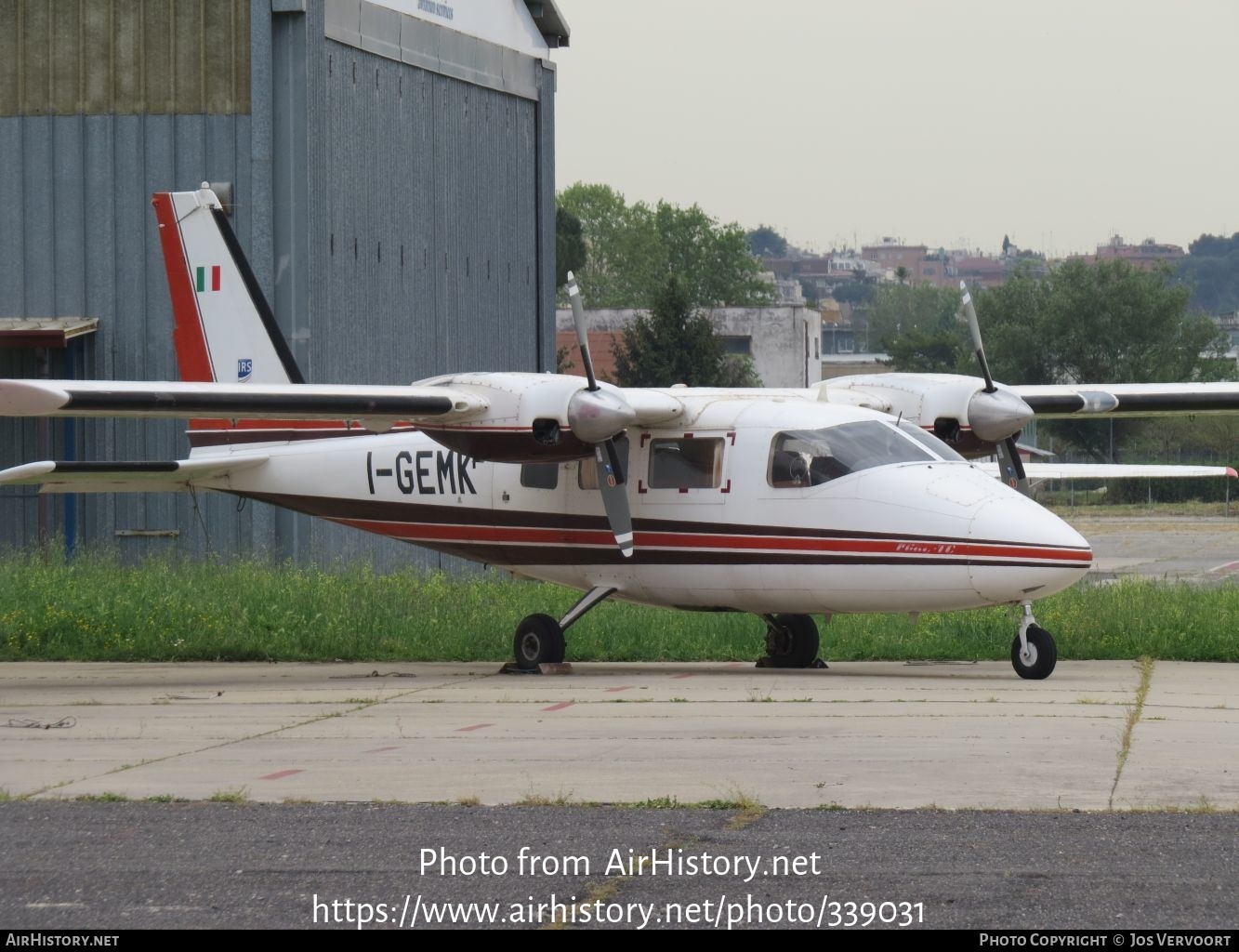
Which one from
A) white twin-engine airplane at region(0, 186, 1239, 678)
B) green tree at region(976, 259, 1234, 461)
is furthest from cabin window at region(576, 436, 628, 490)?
green tree at region(976, 259, 1234, 461)

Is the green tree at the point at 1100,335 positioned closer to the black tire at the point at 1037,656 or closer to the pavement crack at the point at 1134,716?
the pavement crack at the point at 1134,716

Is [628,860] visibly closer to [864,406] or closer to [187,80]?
[864,406]

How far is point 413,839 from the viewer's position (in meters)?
7.73

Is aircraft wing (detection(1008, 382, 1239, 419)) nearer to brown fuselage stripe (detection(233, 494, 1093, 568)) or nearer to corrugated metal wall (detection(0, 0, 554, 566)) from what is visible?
brown fuselage stripe (detection(233, 494, 1093, 568))

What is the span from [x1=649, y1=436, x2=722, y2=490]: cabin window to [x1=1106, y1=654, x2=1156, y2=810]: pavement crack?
4.04 metres

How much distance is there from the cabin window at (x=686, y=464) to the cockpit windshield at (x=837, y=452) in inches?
24.4

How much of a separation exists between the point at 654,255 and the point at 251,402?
12308cm

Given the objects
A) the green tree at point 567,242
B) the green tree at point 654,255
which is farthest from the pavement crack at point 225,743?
the green tree at point 654,255

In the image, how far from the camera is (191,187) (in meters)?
25.0

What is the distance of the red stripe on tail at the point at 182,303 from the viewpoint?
1964cm

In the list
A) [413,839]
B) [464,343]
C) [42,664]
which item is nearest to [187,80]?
[464,343]

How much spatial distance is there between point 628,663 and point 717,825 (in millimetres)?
9229

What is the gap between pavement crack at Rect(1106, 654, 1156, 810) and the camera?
9172 millimetres

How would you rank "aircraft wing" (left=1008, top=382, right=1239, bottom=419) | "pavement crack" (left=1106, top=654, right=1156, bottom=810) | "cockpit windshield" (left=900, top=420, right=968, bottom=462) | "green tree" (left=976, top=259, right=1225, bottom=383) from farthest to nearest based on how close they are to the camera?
"green tree" (left=976, top=259, right=1225, bottom=383)
"aircraft wing" (left=1008, top=382, right=1239, bottom=419)
"cockpit windshield" (left=900, top=420, right=968, bottom=462)
"pavement crack" (left=1106, top=654, right=1156, bottom=810)
